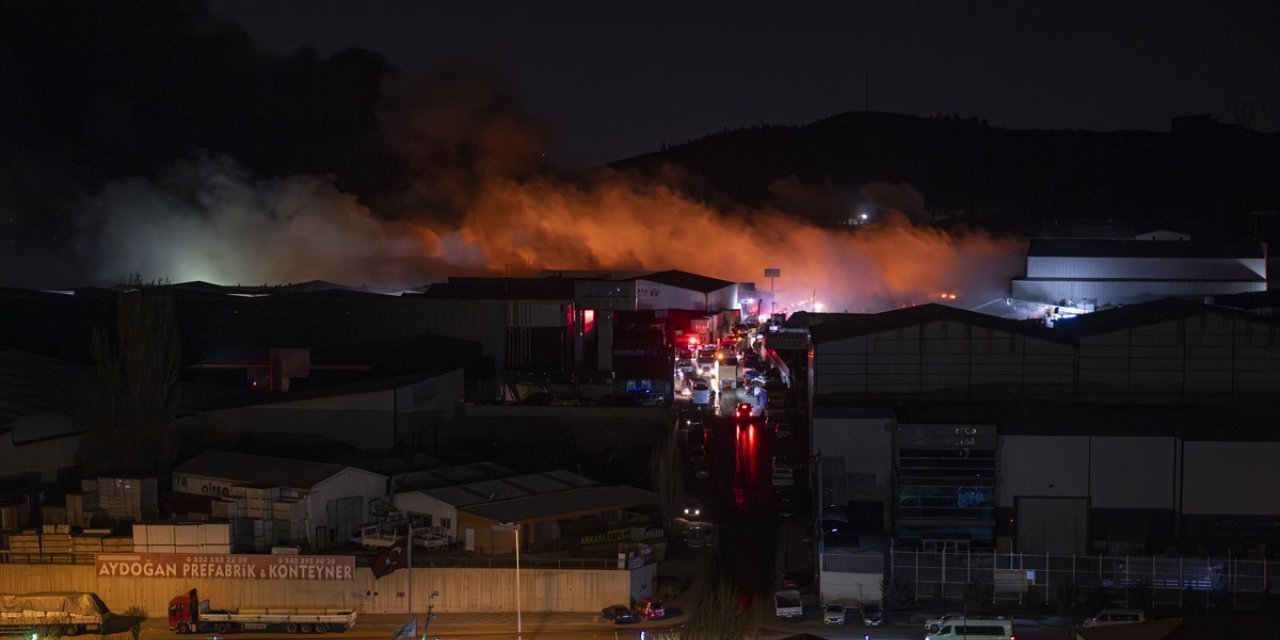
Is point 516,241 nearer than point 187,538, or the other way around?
point 187,538

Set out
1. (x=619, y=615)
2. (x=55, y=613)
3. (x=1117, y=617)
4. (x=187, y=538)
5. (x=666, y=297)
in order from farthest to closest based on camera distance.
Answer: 1. (x=666, y=297)
2. (x=187, y=538)
3. (x=55, y=613)
4. (x=619, y=615)
5. (x=1117, y=617)

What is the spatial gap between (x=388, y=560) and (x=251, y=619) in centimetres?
117

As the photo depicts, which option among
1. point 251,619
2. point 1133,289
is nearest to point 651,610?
point 251,619

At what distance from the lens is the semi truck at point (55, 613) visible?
9.61m

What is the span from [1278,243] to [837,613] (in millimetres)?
27716

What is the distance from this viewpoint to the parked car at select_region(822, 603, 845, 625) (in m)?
9.31

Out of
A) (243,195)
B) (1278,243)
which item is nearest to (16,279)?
(243,195)

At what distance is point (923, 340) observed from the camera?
517 inches

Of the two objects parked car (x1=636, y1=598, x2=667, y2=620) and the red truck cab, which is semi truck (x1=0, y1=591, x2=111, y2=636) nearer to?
the red truck cab

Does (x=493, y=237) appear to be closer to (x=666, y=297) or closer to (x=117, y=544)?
(x=666, y=297)

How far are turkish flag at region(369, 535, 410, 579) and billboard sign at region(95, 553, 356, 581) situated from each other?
0.79 feet

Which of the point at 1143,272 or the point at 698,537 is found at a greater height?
the point at 1143,272

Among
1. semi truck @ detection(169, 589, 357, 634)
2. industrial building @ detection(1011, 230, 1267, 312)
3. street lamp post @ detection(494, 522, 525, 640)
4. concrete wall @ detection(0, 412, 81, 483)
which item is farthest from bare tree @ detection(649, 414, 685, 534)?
industrial building @ detection(1011, 230, 1267, 312)

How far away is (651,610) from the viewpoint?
952cm
